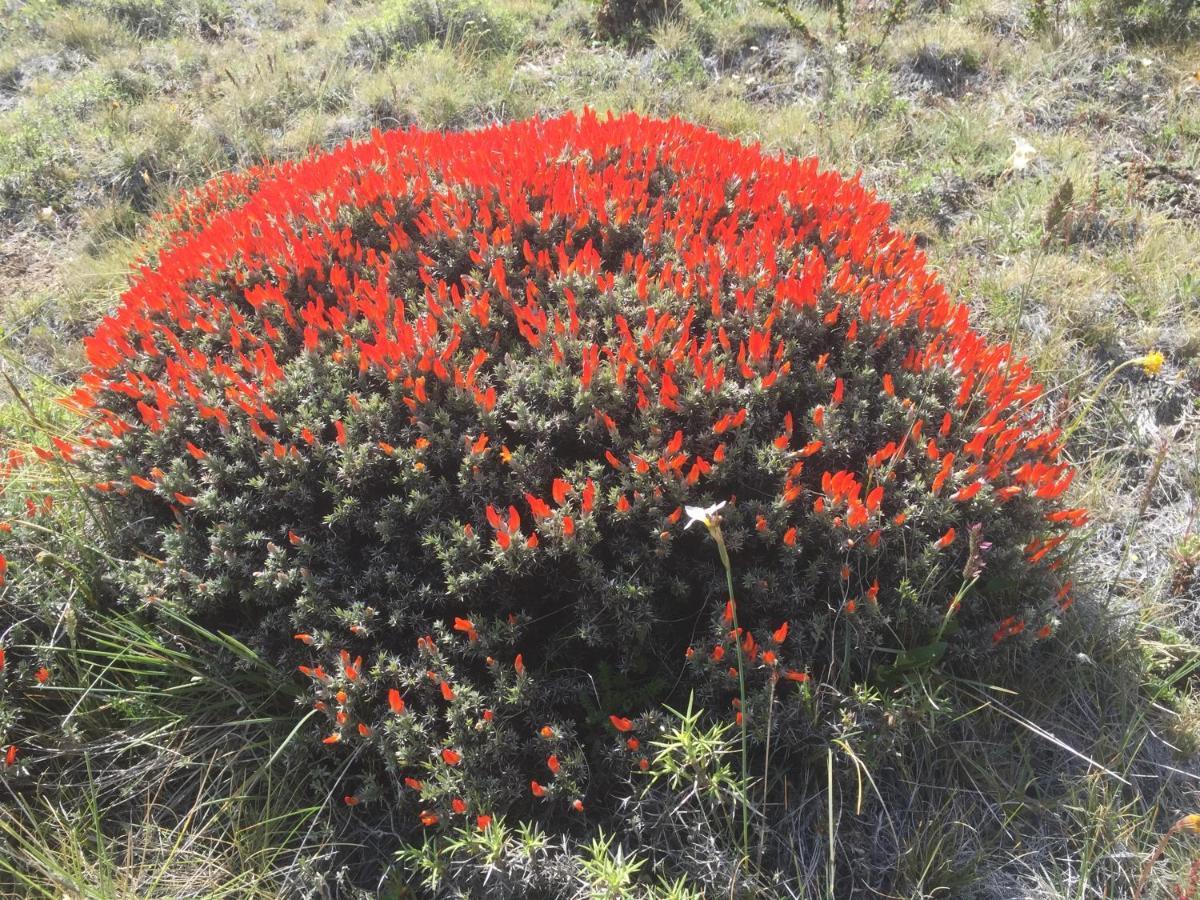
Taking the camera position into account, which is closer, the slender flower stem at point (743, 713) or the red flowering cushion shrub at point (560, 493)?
the slender flower stem at point (743, 713)

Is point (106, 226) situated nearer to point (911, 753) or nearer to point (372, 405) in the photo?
point (372, 405)

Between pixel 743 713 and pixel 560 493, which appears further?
pixel 560 493

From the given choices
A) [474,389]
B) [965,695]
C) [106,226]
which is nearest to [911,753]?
[965,695]

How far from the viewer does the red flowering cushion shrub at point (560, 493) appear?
2.20m

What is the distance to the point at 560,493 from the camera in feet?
7.13

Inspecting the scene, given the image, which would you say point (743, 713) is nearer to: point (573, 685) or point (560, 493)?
point (573, 685)

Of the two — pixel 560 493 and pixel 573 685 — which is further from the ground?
pixel 560 493

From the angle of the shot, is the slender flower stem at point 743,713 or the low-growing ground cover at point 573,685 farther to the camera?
the low-growing ground cover at point 573,685

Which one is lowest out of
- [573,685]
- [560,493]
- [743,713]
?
[573,685]

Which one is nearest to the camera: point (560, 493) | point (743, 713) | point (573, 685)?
point (743, 713)

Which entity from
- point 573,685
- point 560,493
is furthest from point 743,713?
point 560,493

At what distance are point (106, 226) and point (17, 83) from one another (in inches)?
117

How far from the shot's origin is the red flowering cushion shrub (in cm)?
220

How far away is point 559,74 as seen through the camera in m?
6.00
